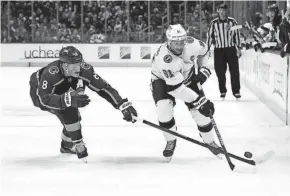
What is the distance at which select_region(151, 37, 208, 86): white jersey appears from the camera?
3.80 meters

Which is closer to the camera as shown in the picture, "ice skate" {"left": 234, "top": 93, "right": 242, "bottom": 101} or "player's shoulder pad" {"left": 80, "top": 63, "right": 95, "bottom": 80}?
"player's shoulder pad" {"left": 80, "top": 63, "right": 95, "bottom": 80}

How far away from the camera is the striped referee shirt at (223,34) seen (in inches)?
306

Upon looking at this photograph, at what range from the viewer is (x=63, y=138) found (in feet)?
14.4

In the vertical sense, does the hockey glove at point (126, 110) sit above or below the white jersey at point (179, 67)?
below

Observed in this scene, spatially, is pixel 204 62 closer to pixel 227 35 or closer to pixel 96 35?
pixel 227 35

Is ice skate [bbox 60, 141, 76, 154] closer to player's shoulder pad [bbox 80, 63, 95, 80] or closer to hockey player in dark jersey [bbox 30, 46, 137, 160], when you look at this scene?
hockey player in dark jersey [bbox 30, 46, 137, 160]

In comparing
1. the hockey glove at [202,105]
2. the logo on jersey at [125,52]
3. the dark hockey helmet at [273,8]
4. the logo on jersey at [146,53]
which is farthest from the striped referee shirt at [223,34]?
the logo on jersey at [125,52]

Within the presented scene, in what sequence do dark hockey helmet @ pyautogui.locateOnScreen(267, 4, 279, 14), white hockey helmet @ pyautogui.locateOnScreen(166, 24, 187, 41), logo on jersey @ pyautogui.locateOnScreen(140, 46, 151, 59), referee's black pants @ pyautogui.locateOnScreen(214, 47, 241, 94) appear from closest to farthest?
white hockey helmet @ pyautogui.locateOnScreen(166, 24, 187, 41) → dark hockey helmet @ pyautogui.locateOnScreen(267, 4, 279, 14) → referee's black pants @ pyautogui.locateOnScreen(214, 47, 241, 94) → logo on jersey @ pyautogui.locateOnScreen(140, 46, 151, 59)

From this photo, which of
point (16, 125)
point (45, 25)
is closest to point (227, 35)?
point (16, 125)

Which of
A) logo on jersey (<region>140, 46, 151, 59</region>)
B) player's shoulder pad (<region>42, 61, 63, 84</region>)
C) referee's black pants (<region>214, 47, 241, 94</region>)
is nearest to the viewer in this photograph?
player's shoulder pad (<region>42, 61, 63, 84</region>)

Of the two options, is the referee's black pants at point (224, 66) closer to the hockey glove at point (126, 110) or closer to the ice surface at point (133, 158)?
the ice surface at point (133, 158)

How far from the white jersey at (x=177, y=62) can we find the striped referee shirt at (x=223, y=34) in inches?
143

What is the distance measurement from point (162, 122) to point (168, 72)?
1.29 ft

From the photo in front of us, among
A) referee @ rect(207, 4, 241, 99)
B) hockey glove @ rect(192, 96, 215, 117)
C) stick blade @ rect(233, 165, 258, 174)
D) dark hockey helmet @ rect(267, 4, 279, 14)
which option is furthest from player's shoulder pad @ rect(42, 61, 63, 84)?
referee @ rect(207, 4, 241, 99)
